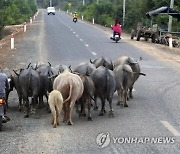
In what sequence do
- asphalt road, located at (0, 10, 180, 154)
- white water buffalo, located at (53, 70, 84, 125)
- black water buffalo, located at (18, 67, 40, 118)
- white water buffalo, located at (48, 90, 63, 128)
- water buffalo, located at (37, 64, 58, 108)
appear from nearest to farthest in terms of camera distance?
asphalt road, located at (0, 10, 180, 154)
white water buffalo, located at (48, 90, 63, 128)
white water buffalo, located at (53, 70, 84, 125)
black water buffalo, located at (18, 67, 40, 118)
water buffalo, located at (37, 64, 58, 108)

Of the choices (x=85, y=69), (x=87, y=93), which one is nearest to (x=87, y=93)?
(x=87, y=93)

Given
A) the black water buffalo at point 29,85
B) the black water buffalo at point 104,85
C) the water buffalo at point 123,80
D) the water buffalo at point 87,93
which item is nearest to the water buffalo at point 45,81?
the black water buffalo at point 29,85

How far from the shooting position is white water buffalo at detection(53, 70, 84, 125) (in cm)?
1078

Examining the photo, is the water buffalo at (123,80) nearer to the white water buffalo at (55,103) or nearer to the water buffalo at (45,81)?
the water buffalo at (45,81)

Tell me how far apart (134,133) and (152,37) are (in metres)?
28.6

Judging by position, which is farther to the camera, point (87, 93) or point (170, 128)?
point (87, 93)

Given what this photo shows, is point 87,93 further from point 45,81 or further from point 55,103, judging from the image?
point 45,81

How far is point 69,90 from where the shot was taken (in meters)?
10.8

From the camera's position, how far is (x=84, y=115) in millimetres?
11695

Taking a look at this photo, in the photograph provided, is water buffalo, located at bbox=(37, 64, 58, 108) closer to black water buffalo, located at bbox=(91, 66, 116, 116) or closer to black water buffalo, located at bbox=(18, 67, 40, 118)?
black water buffalo, located at bbox=(18, 67, 40, 118)

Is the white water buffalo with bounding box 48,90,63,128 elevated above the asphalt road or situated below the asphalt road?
above

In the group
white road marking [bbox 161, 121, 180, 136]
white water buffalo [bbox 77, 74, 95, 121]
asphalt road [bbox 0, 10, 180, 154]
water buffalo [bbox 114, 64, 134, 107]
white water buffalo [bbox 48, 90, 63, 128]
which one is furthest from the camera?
water buffalo [bbox 114, 64, 134, 107]

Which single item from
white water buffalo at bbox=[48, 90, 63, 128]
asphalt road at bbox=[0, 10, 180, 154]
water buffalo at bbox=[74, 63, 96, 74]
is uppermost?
water buffalo at bbox=[74, 63, 96, 74]

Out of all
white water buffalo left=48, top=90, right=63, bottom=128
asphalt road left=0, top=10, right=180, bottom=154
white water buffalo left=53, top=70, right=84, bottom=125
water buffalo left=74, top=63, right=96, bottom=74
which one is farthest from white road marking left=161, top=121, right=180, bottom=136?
water buffalo left=74, top=63, right=96, bottom=74
